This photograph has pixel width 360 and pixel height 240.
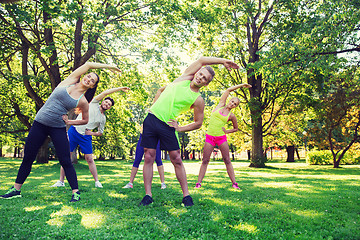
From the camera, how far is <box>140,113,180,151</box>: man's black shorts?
4.15 metres

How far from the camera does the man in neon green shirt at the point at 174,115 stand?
4.12 m

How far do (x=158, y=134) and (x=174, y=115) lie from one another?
0.41m

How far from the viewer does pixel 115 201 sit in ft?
14.4

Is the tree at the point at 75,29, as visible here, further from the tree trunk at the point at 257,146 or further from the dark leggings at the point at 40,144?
the tree trunk at the point at 257,146

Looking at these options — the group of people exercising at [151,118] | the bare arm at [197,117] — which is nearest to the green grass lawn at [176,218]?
the group of people exercising at [151,118]

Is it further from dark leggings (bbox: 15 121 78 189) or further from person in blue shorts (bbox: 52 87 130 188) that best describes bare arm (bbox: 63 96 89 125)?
person in blue shorts (bbox: 52 87 130 188)

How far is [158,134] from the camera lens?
418 centimetres

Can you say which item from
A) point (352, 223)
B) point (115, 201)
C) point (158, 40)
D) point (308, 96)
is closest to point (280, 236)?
point (352, 223)

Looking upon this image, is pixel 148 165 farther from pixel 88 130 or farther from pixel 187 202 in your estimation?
pixel 88 130

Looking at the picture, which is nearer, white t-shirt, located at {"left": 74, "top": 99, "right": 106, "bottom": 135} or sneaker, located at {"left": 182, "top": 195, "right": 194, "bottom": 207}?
sneaker, located at {"left": 182, "top": 195, "right": 194, "bottom": 207}

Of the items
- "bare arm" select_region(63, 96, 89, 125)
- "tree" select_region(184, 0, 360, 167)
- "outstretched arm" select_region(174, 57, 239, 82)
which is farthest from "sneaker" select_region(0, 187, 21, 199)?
Answer: "tree" select_region(184, 0, 360, 167)

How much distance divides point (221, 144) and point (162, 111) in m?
2.52

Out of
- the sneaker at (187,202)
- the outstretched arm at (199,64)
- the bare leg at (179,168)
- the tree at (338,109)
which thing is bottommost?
the sneaker at (187,202)

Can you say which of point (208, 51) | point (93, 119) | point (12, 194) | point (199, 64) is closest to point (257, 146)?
point (208, 51)
